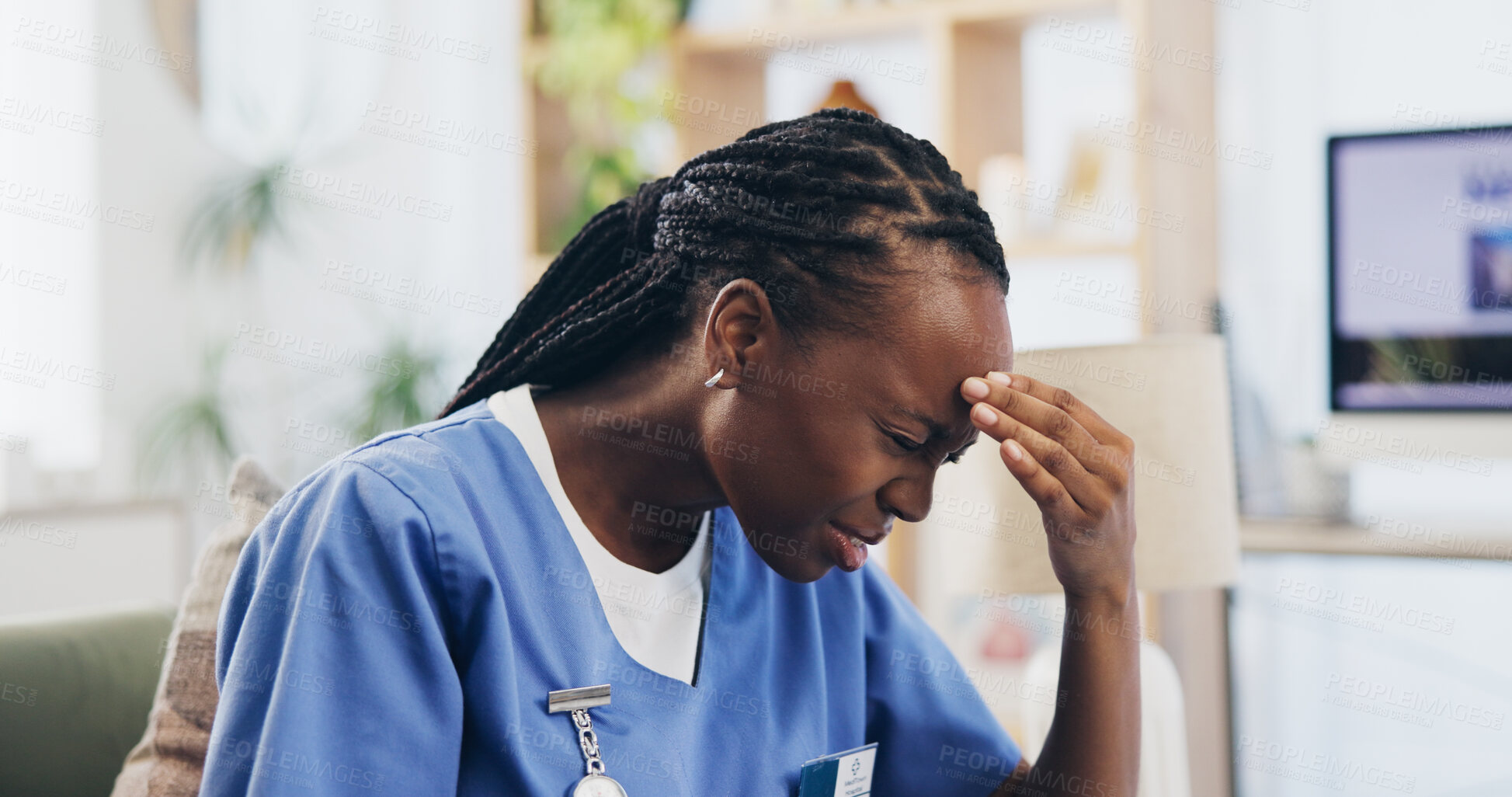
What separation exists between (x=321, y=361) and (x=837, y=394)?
8.87ft

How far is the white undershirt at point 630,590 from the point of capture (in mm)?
1061

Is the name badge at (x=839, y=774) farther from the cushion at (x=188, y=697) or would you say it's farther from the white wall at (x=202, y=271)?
the white wall at (x=202, y=271)

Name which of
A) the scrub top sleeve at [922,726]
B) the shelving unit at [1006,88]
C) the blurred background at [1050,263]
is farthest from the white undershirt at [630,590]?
the shelving unit at [1006,88]

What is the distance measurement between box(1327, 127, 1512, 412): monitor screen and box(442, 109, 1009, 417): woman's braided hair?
1632mm

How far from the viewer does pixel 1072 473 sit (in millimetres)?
1070

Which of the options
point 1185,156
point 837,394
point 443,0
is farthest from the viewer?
point 443,0

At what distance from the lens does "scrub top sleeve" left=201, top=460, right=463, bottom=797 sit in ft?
2.69

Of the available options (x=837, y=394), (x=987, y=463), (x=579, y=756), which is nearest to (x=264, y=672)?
(x=579, y=756)

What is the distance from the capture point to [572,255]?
121 cm

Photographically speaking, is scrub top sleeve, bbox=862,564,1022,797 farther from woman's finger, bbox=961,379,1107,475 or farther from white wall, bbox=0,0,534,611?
white wall, bbox=0,0,534,611

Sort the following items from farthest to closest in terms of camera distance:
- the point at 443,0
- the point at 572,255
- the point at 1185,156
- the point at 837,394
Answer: the point at 443,0
the point at 1185,156
the point at 572,255
the point at 837,394

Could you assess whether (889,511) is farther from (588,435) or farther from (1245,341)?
→ (1245,341)

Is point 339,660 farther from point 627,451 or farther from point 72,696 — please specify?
point 72,696

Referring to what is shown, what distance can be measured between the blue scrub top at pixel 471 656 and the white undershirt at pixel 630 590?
0.04 ft
